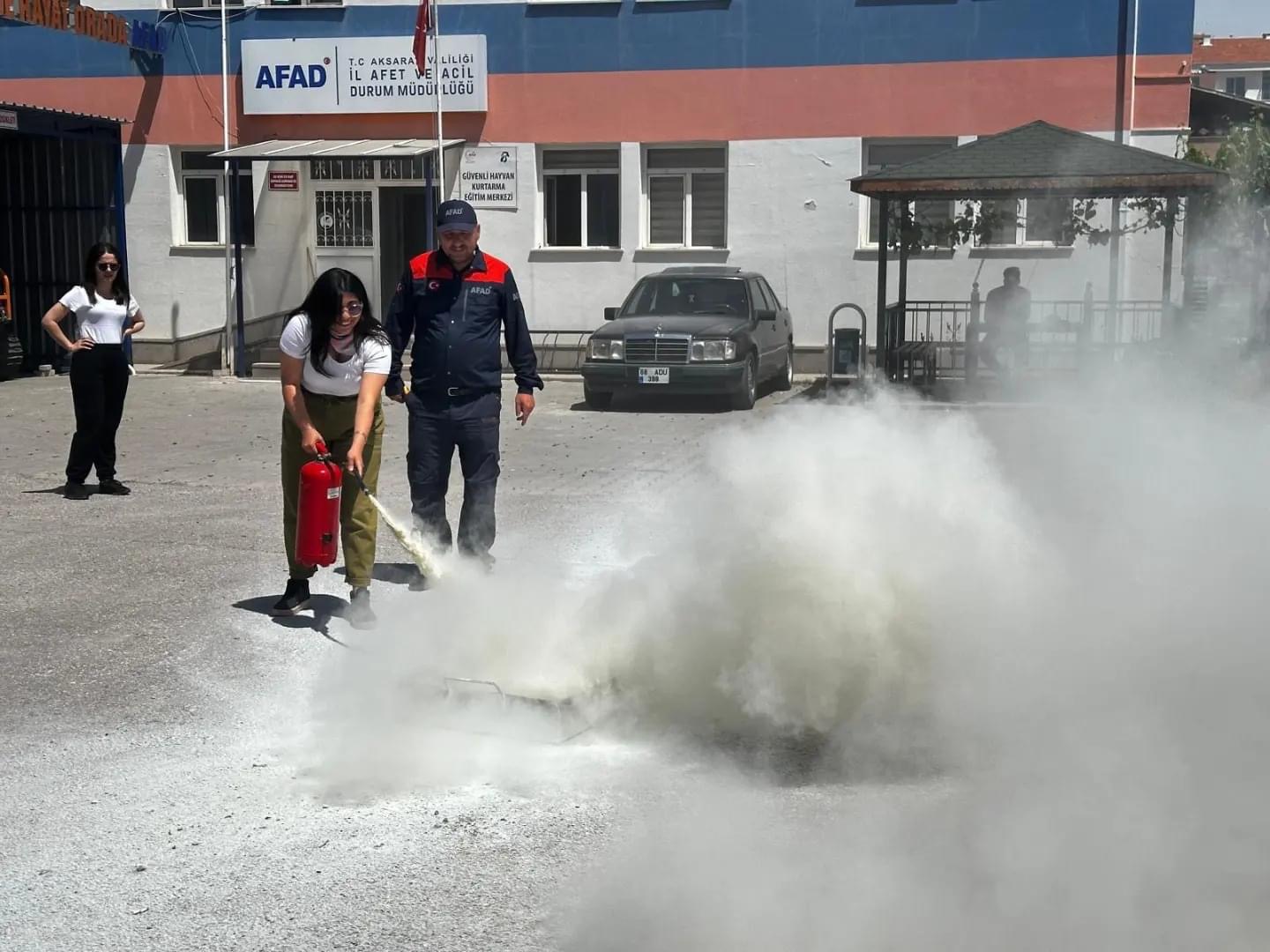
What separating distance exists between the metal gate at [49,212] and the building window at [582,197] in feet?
22.1

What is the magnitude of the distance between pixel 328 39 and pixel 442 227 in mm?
16308

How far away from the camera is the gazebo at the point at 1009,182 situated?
15312mm

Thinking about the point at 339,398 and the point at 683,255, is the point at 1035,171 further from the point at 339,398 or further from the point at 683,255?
the point at 339,398

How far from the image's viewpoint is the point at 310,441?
23.0 feet

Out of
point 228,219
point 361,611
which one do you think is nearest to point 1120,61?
point 228,219

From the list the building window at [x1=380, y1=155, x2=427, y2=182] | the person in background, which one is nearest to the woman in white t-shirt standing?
the person in background

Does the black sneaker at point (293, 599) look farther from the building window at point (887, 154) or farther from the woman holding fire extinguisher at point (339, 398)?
the building window at point (887, 154)

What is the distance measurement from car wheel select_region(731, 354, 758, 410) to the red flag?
7394mm

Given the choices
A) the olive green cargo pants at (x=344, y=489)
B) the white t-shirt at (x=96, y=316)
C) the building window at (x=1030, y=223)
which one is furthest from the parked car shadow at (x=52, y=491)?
the building window at (x=1030, y=223)

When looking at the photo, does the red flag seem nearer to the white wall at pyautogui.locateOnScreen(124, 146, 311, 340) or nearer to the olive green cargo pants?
the white wall at pyautogui.locateOnScreen(124, 146, 311, 340)

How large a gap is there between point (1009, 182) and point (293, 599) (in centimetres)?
1161

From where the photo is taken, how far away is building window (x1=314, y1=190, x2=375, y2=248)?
77.3ft

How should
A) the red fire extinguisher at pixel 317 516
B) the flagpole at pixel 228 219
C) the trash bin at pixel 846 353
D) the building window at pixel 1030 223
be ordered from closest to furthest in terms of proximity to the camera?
the red fire extinguisher at pixel 317 516 → the building window at pixel 1030 223 → the trash bin at pixel 846 353 → the flagpole at pixel 228 219

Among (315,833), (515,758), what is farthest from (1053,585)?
(315,833)
